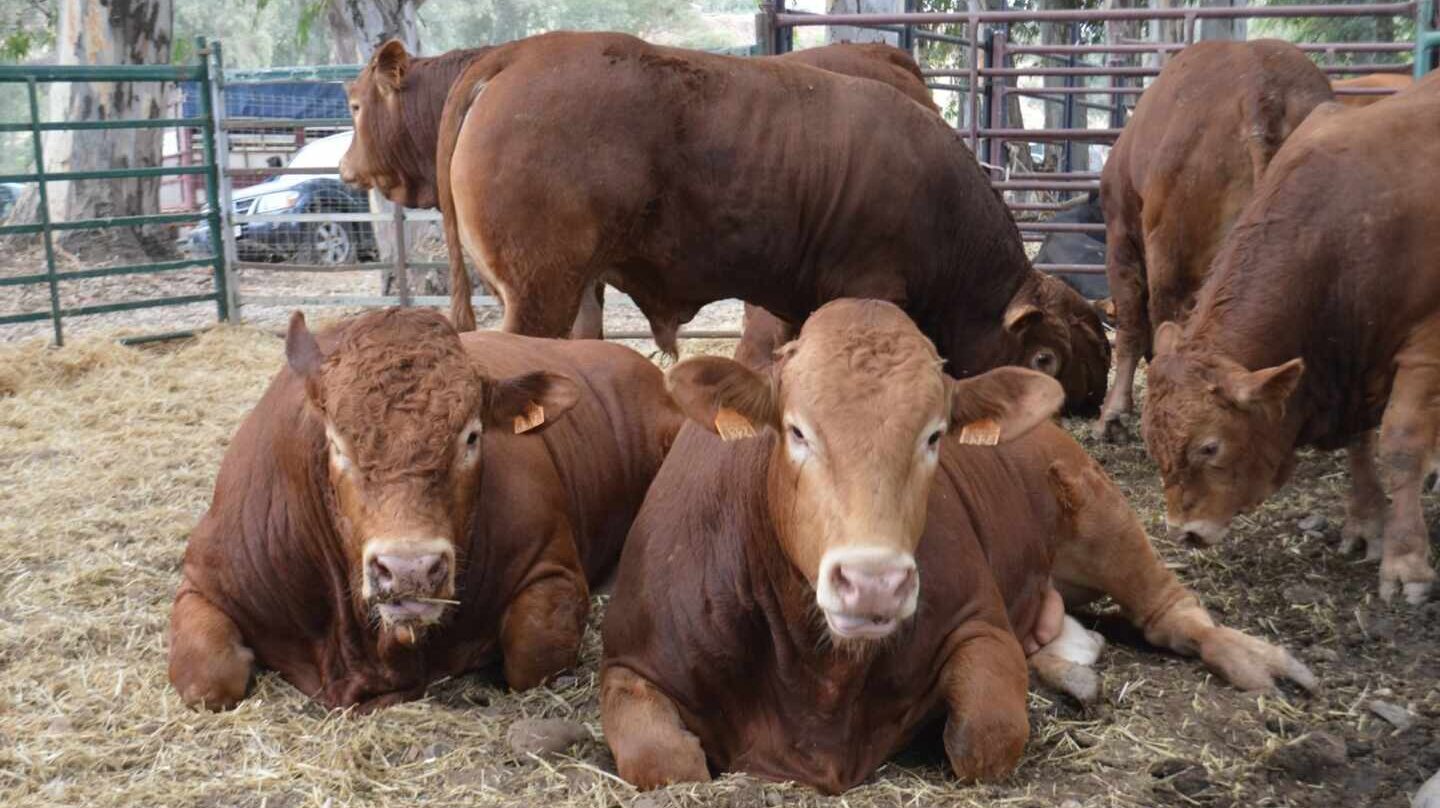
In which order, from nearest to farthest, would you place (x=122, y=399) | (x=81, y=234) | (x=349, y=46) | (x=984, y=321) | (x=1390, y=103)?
(x=1390, y=103)
(x=984, y=321)
(x=122, y=399)
(x=81, y=234)
(x=349, y=46)

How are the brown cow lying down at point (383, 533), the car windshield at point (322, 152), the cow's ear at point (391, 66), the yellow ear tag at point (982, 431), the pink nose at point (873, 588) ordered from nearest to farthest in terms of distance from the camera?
the pink nose at point (873, 588), the yellow ear tag at point (982, 431), the brown cow lying down at point (383, 533), the cow's ear at point (391, 66), the car windshield at point (322, 152)

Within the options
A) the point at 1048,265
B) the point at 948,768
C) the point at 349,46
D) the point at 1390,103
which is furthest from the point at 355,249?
the point at 948,768

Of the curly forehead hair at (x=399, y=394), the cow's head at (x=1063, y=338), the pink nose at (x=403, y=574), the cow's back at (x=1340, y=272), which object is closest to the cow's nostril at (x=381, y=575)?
the pink nose at (x=403, y=574)

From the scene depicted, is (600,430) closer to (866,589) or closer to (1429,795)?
(866,589)

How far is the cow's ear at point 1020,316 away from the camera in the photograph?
6.58m

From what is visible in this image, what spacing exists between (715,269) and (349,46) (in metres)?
12.6

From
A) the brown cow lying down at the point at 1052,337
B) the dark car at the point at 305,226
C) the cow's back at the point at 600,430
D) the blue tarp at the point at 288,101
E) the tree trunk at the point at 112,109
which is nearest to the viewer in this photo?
the cow's back at the point at 600,430

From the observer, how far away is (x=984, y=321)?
22.2 feet

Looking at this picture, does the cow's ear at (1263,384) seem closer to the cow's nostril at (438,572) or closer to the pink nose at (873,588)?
the pink nose at (873,588)

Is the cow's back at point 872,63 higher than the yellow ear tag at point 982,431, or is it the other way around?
the cow's back at point 872,63

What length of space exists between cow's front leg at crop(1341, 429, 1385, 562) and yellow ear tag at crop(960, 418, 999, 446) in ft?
9.51

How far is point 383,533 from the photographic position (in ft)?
11.9

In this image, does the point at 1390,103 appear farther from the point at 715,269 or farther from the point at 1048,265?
the point at 1048,265

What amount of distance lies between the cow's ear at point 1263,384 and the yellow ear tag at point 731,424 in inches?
88.4
